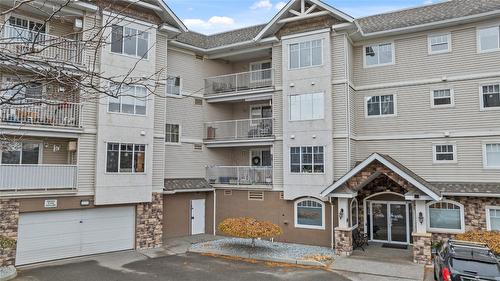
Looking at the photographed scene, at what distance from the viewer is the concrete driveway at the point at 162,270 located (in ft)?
45.5

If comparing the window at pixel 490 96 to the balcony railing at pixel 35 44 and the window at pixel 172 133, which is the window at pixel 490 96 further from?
the balcony railing at pixel 35 44

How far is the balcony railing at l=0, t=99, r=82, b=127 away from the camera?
15.2 metres

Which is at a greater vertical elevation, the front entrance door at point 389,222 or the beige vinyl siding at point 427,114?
the beige vinyl siding at point 427,114

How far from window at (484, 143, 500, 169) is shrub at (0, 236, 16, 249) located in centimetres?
2041

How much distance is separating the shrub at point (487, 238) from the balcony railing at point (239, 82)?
12.5 meters

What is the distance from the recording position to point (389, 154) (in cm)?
1938

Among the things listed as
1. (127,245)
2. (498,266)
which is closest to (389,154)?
(498,266)

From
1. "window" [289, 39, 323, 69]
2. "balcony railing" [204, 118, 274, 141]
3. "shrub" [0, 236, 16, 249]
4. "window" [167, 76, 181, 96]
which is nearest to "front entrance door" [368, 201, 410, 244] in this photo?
"balcony railing" [204, 118, 274, 141]

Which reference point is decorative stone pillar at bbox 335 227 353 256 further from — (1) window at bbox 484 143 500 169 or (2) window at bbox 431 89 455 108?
(2) window at bbox 431 89 455 108

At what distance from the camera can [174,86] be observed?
22.2 metres

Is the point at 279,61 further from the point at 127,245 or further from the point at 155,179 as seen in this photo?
the point at 127,245

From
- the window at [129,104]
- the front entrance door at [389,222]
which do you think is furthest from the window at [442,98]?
the window at [129,104]

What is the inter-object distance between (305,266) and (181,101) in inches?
476

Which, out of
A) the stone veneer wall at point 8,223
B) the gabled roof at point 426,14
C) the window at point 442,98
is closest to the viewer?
the stone veneer wall at point 8,223
